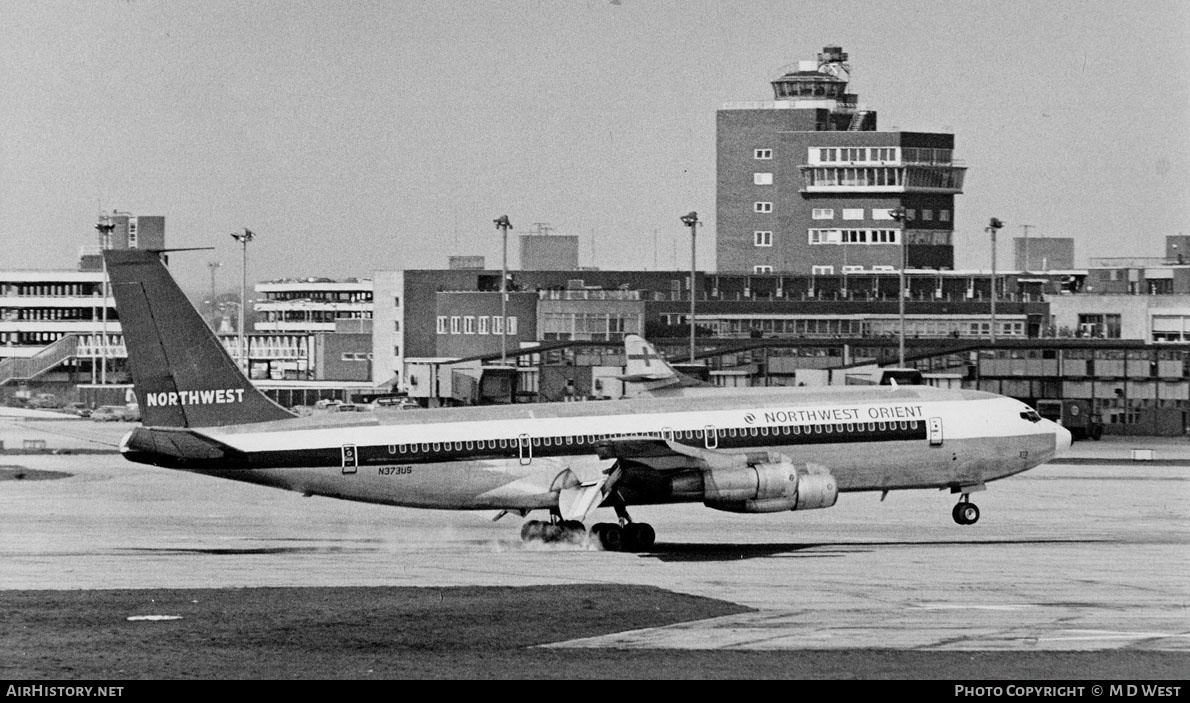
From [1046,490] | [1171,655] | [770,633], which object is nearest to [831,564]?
[770,633]

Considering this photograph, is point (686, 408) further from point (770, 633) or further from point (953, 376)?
point (953, 376)

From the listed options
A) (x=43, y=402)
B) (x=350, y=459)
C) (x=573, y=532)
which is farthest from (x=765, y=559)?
(x=43, y=402)

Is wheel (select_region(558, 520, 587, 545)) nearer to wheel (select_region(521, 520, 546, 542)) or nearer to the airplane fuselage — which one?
wheel (select_region(521, 520, 546, 542))

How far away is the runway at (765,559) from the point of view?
100ft

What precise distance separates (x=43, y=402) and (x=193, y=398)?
454 ft

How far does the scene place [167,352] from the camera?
43.4 m

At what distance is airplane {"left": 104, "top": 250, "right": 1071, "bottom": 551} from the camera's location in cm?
4331

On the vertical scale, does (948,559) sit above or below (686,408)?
below

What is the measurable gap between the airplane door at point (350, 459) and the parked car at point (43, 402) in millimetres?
131828

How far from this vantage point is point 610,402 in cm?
4684

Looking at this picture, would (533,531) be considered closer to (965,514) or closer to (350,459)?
(350,459)

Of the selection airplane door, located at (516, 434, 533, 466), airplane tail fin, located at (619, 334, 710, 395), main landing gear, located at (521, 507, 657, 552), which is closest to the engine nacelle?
main landing gear, located at (521, 507, 657, 552)

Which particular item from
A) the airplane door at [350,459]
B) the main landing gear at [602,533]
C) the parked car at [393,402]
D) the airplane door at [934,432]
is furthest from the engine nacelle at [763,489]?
the parked car at [393,402]

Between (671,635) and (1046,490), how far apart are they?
38.5 meters
